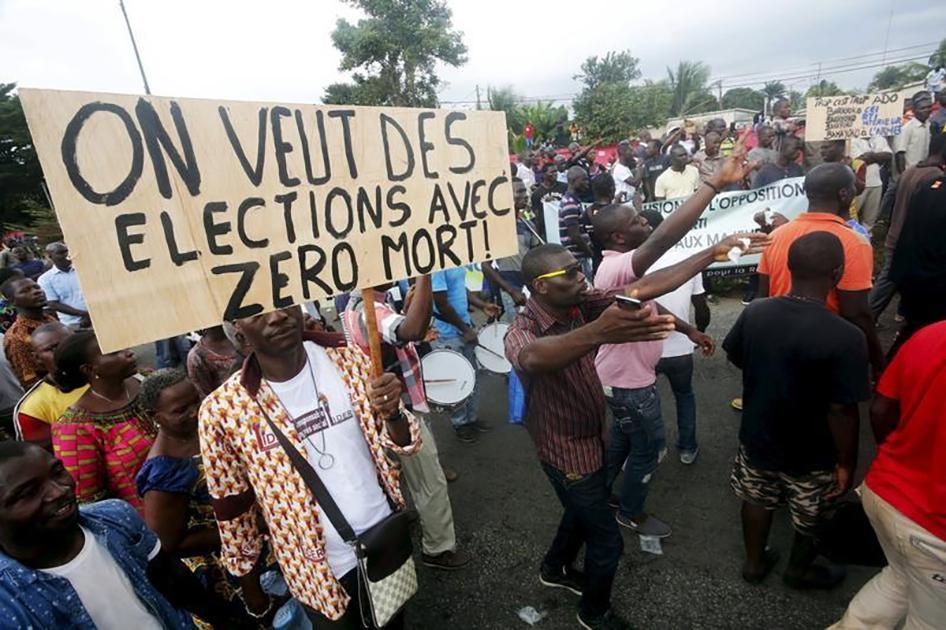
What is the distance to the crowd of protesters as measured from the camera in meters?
1.81

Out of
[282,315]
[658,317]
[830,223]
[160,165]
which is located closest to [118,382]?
[282,315]

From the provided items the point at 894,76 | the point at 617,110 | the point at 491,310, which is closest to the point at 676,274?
the point at 491,310

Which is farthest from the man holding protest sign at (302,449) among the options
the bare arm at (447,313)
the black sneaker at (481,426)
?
the black sneaker at (481,426)

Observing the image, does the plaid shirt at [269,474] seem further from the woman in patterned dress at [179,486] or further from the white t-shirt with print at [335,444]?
the woman in patterned dress at [179,486]

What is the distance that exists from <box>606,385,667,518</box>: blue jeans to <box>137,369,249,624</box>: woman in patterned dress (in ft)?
7.29

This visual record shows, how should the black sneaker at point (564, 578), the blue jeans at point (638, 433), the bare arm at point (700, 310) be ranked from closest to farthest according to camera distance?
the black sneaker at point (564, 578), the blue jeans at point (638, 433), the bare arm at point (700, 310)

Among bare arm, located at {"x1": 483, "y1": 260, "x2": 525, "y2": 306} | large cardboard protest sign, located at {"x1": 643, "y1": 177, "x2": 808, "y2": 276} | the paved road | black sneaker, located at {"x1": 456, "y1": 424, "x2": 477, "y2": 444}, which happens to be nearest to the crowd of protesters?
the paved road

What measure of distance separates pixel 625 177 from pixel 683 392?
24.0 feet

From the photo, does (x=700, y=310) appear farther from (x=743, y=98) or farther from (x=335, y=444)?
(x=743, y=98)

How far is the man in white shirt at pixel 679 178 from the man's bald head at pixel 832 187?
4593 mm

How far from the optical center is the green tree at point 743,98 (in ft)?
193

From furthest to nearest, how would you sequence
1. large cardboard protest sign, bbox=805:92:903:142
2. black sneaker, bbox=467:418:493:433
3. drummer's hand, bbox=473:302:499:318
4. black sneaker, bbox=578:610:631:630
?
large cardboard protest sign, bbox=805:92:903:142 → drummer's hand, bbox=473:302:499:318 → black sneaker, bbox=467:418:493:433 → black sneaker, bbox=578:610:631:630

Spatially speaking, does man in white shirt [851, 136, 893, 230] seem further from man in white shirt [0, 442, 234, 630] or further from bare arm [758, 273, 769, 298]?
man in white shirt [0, 442, 234, 630]

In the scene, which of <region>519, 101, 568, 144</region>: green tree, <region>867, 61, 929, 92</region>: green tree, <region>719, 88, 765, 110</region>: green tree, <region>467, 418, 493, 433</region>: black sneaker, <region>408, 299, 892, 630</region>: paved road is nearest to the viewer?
<region>408, 299, 892, 630</region>: paved road
